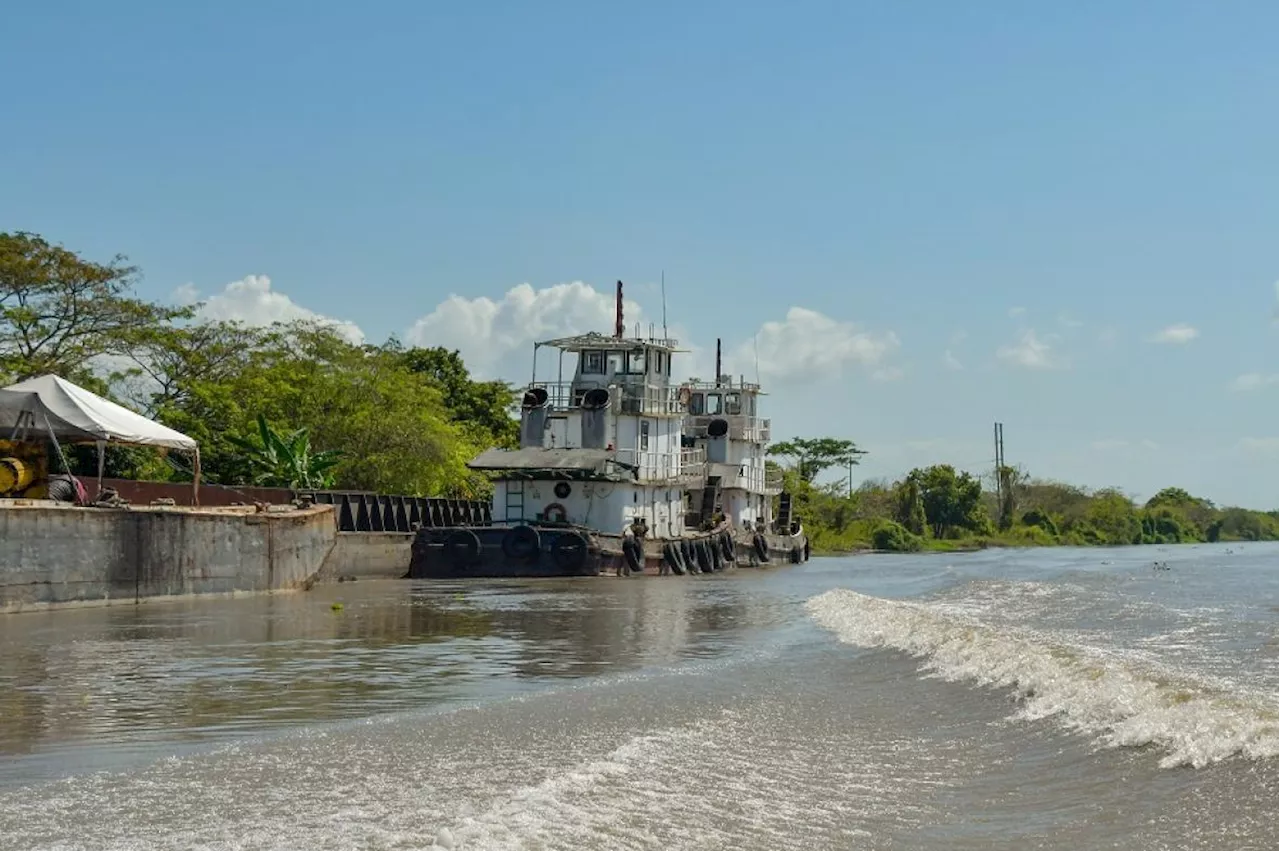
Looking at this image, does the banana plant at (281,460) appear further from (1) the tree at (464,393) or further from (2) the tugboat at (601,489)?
(1) the tree at (464,393)

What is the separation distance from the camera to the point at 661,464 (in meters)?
44.7

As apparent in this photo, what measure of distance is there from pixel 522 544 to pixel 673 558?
5.82 m

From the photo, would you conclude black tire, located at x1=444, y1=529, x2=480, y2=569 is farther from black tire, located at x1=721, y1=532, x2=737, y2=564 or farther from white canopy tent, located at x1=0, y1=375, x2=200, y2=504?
white canopy tent, located at x1=0, y1=375, x2=200, y2=504

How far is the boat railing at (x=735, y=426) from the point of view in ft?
172

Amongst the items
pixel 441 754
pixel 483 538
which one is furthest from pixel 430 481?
pixel 441 754

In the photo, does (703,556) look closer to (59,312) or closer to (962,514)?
(59,312)

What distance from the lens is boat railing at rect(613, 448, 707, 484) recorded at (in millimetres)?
43031

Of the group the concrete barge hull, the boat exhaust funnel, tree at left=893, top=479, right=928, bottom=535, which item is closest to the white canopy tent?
the concrete barge hull

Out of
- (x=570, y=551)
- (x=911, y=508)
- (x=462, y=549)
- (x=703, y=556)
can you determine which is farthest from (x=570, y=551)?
(x=911, y=508)

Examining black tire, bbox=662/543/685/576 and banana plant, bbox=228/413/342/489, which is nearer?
banana plant, bbox=228/413/342/489

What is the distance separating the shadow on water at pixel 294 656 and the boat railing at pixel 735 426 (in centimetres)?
2278

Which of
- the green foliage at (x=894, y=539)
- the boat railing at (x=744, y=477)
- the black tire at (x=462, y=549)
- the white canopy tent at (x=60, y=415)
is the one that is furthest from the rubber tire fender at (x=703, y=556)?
the green foliage at (x=894, y=539)

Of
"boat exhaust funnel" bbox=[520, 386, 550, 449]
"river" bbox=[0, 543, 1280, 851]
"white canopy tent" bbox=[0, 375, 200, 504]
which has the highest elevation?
"boat exhaust funnel" bbox=[520, 386, 550, 449]

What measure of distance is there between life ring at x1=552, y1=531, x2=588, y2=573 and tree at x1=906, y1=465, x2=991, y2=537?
67.3m
